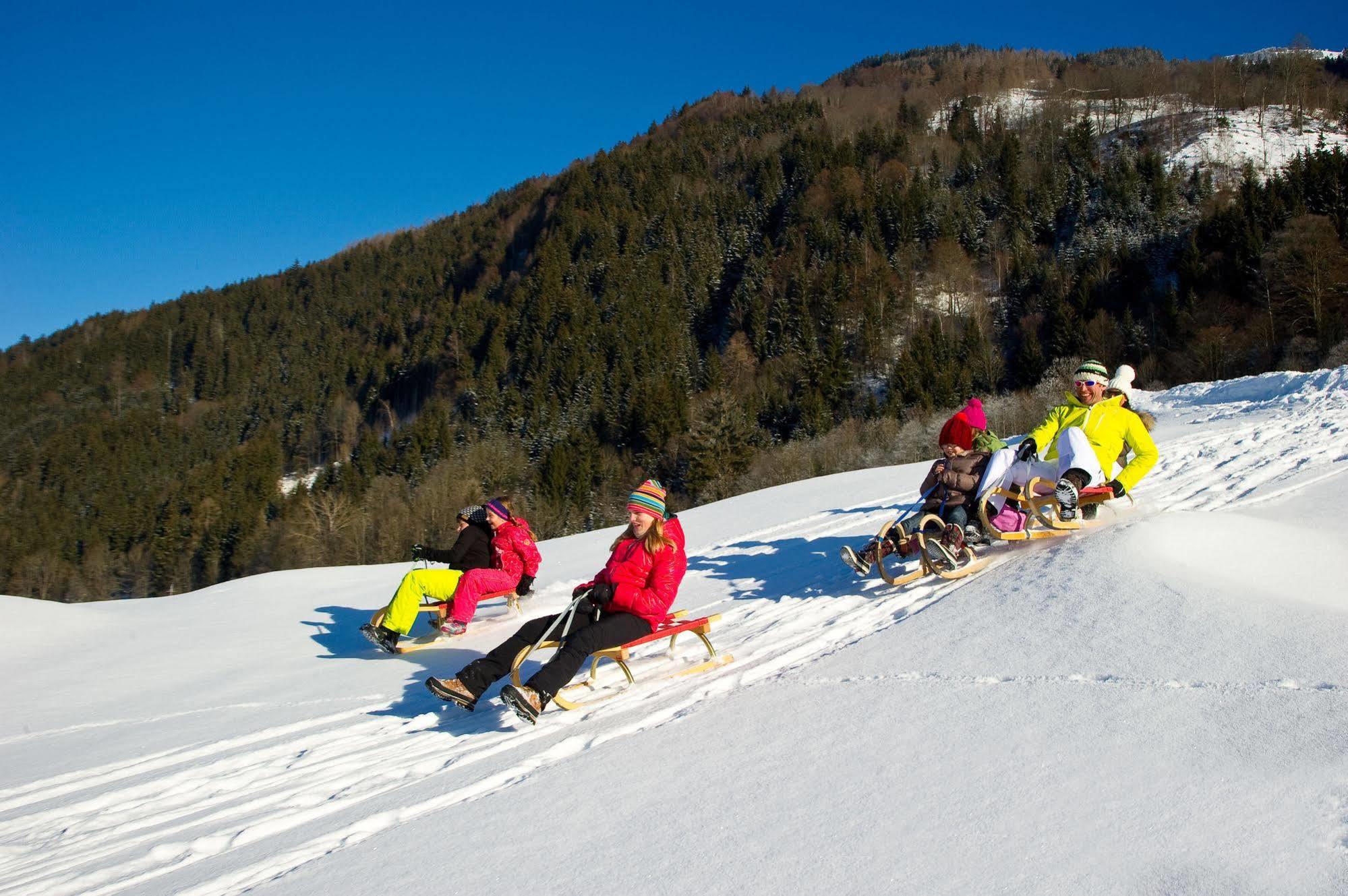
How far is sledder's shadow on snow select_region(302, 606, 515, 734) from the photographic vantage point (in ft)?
18.5

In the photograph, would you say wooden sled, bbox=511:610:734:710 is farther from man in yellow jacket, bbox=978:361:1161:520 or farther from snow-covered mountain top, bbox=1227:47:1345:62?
snow-covered mountain top, bbox=1227:47:1345:62

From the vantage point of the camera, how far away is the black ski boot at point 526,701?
492 centimetres

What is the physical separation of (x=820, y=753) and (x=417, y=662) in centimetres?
497

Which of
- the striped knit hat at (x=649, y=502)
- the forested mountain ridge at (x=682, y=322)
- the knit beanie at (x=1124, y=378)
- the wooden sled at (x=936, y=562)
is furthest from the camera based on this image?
the forested mountain ridge at (x=682, y=322)

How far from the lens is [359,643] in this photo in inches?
353

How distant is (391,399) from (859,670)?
395 ft

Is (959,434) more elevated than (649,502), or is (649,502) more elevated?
(649,502)

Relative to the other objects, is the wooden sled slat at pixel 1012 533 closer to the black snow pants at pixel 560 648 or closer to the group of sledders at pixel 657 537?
the group of sledders at pixel 657 537

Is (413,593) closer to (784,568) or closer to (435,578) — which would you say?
(435,578)

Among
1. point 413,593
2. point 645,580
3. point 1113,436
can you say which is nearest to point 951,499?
point 1113,436

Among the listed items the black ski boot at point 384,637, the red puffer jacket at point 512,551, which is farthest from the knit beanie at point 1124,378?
the black ski boot at point 384,637

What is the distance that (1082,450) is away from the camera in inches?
293

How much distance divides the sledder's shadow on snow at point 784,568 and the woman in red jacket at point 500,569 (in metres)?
2.20

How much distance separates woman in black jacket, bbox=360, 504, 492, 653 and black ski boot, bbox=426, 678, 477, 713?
2707 millimetres
